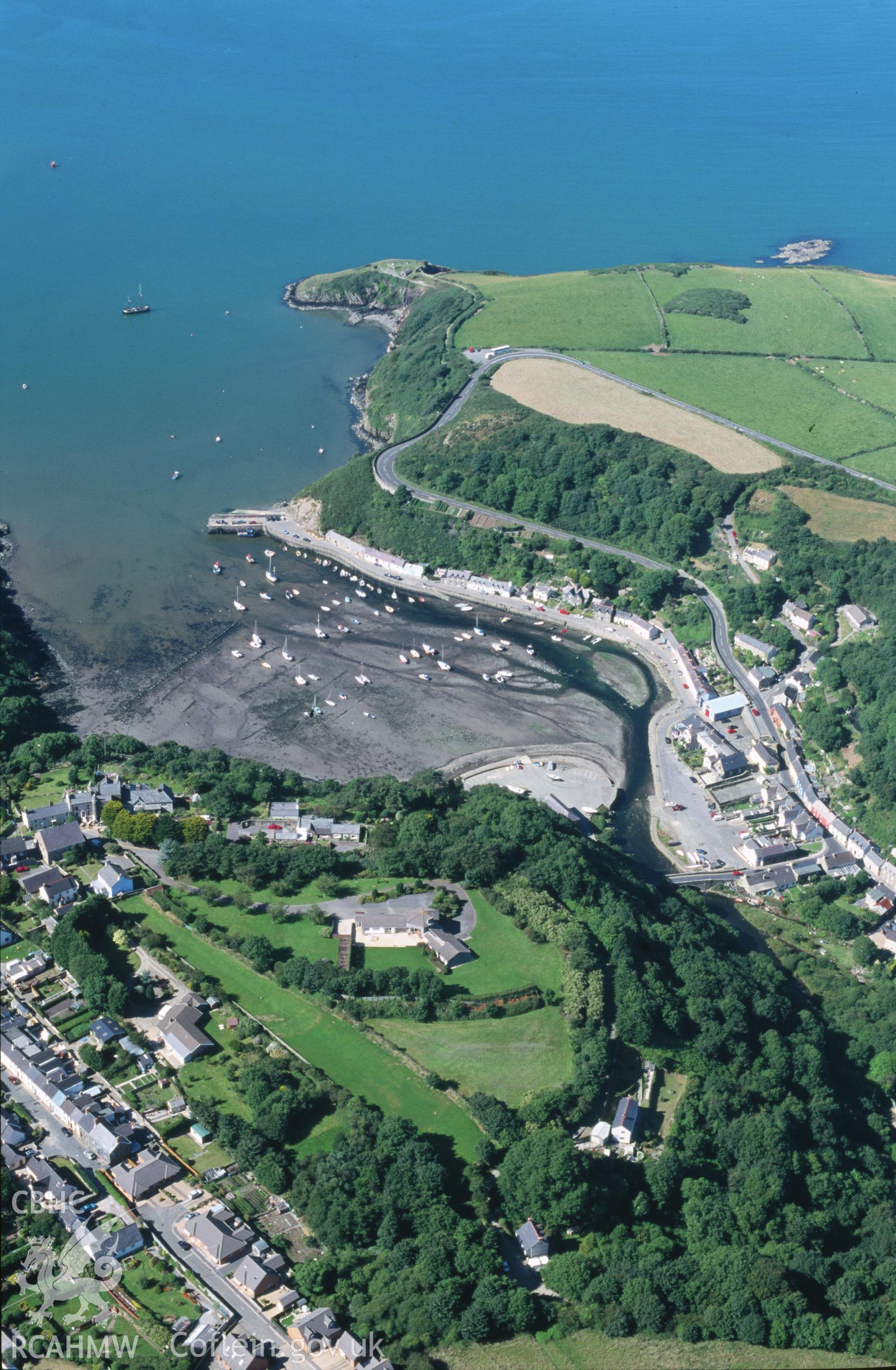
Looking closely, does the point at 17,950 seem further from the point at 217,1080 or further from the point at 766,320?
the point at 766,320

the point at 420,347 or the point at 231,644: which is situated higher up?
the point at 420,347

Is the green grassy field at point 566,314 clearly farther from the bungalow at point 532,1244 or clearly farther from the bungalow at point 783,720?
the bungalow at point 532,1244

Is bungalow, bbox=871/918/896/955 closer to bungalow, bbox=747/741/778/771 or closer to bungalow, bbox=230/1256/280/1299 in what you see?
bungalow, bbox=747/741/778/771

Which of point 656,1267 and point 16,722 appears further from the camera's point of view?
point 16,722

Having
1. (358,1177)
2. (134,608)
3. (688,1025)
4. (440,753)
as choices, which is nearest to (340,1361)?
(358,1177)

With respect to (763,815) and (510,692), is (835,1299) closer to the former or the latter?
(763,815)

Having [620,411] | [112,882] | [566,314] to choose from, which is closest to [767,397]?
[620,411]

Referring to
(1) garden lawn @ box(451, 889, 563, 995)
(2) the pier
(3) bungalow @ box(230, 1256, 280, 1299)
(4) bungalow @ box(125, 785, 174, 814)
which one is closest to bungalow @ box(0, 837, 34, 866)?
(4) bungalow @ box(125, 785, 174, 814)

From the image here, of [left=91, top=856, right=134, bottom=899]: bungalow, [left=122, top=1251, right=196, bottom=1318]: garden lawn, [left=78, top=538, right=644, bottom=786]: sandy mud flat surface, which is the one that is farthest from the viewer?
[left=78, top=538, right=644, bottom=786]: sandy mud flat surface
